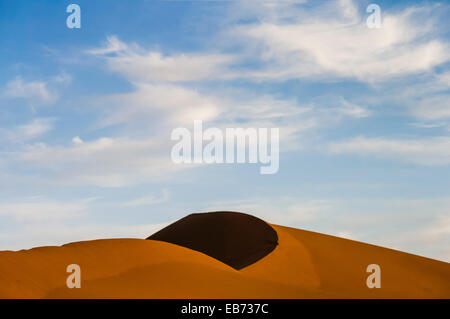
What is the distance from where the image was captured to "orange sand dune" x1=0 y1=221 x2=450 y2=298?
78.0 feet

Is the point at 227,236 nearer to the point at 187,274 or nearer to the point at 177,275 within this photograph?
the point at 187,274

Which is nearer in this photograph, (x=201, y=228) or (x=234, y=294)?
(x=234, y=294)

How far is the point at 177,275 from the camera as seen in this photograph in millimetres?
26141

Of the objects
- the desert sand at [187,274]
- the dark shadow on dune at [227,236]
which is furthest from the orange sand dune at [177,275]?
the dark shadow on dune at [227,236]

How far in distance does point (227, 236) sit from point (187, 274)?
1679 centimetres

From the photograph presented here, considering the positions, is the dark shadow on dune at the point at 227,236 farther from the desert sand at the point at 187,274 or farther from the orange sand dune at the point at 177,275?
the orange sand dune at the point at 177,275

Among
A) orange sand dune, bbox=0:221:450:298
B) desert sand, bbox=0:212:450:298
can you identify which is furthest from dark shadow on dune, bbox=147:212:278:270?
orange sand dune, bbox=0:221:450:298

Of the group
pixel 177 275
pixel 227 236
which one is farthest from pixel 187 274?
pixel 227 236
